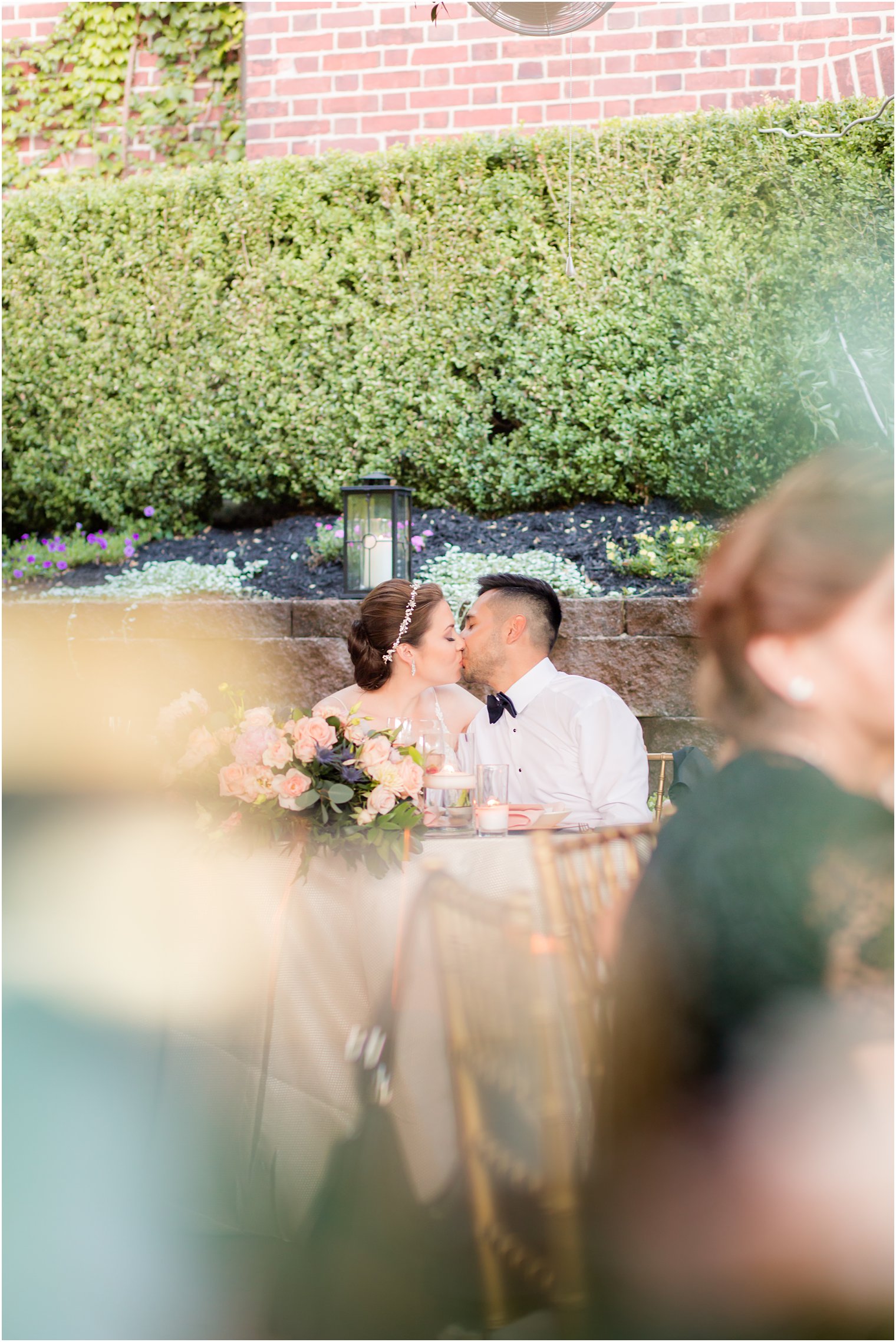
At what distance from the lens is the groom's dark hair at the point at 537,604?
366 cm

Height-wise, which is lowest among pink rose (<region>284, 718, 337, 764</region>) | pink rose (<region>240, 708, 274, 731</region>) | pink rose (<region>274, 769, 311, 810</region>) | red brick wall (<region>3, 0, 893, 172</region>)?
pink rose (<region>274, 769, 311, 810</region>)

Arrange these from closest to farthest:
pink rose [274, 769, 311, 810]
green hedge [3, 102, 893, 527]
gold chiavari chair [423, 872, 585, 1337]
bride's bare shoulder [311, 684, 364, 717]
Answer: gold chiavari chair [423, 872, 585, 1337] < pink rose [274, 769, 311, 810] < bride's bare shoulder [311, 684, 364, 717] < green hedge [3, 102, 893, 527]

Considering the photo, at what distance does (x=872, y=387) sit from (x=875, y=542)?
3787 millimetres

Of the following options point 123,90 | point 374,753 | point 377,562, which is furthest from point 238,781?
point 123,90

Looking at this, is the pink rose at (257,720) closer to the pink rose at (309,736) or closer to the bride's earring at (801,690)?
the pink rose at (309,736)

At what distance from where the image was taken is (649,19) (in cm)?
518

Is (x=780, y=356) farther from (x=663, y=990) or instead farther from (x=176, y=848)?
(x=663, y=990)

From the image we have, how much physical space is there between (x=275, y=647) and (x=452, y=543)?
942mm

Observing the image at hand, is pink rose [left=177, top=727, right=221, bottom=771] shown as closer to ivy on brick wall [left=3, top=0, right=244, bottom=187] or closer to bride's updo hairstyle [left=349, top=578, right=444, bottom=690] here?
bride's updo hairstyle [left=349, top=578, right=444, bottom=690]

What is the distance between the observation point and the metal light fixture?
→ 361cm

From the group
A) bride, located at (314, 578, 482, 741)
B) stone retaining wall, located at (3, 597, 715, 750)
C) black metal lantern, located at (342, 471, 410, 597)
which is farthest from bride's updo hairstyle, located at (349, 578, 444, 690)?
stone retaining wall, located at (3, 597, 715, 750)

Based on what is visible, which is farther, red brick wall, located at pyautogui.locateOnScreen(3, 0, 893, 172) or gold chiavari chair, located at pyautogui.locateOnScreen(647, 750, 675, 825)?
red brick wall, located at pyautogui.locateOnScreen(3, 0, 893, 172)

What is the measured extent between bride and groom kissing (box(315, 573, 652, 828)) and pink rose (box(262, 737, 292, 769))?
106 centimetres

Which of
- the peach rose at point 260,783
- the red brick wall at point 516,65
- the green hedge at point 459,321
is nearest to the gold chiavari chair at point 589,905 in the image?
the peach rose at point 260,783
